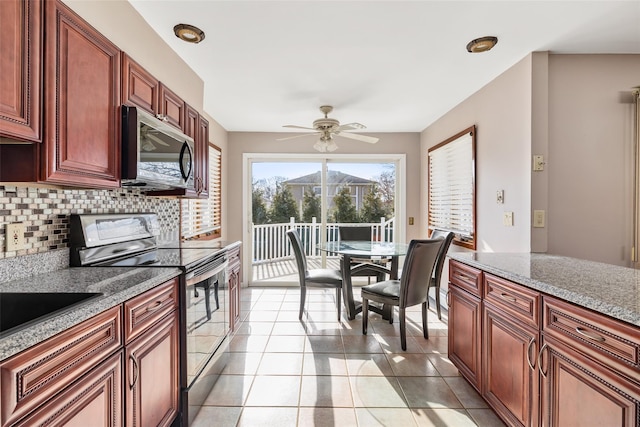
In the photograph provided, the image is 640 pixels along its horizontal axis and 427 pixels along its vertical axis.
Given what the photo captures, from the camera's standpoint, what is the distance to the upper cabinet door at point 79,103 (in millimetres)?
1165

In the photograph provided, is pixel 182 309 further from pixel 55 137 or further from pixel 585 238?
pixel 585 238

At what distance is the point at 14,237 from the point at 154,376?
0.86m

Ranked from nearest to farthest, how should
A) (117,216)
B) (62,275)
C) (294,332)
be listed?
(62,275), (117,216), (294,332)

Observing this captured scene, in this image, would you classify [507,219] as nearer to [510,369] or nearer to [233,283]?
[510,369]

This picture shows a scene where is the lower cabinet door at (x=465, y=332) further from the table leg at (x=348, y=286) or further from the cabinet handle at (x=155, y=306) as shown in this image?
the cabinet handle at (x=155, y=306)

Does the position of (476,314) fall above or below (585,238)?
below

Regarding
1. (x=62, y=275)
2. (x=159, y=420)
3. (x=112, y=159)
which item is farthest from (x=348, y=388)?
(x=112, y=159)

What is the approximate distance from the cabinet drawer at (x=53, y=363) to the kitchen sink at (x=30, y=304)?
5.6 inches

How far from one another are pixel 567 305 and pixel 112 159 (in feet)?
7.23

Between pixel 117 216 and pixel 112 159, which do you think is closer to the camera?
pixel 112 159

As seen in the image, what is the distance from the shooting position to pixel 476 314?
1891 mm

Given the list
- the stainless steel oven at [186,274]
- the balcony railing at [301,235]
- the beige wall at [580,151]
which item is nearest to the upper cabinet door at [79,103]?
the stainless steel oven at [186,274]

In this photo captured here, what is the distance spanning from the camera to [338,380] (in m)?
2.15

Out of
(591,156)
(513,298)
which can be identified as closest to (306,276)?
(513,298)
